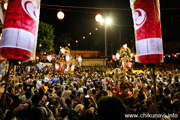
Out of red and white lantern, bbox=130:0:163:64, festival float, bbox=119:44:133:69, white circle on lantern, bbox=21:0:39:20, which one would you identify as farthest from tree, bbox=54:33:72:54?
red and white lantern, bbox=130:0:163:64

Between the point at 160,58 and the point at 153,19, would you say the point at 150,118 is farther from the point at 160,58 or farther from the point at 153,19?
the point at 153,19

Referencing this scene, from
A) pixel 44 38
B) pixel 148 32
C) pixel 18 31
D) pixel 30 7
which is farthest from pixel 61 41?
pixel 148 32

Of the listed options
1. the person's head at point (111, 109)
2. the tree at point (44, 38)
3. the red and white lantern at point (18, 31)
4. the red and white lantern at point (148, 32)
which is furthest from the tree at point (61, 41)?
the person's head at point (111, 109)

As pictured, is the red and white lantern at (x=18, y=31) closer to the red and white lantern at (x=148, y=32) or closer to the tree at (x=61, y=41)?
the red and white lantern at (x=148, y=32)

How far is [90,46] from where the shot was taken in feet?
113

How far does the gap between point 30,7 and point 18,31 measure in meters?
0.71

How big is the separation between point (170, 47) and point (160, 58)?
28413 millimetres

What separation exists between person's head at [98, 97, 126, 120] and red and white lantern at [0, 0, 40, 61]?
2.18 meters

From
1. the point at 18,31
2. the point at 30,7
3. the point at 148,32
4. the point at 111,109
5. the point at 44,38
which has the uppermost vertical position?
the point at 44,38

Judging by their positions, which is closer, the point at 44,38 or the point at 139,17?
the point at 139,17

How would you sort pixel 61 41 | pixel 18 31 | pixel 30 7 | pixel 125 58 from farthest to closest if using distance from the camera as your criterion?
1. pixel 61 41
2. pixel 125 58
3. pixel 30 7
4. pixel 18 31

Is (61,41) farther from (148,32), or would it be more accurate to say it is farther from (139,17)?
(148,32)

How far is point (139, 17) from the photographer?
3.34 meters

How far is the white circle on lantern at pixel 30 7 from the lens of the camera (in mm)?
2791
